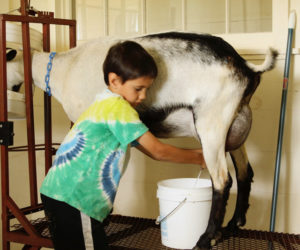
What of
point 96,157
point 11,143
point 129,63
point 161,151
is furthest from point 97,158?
point 11,143

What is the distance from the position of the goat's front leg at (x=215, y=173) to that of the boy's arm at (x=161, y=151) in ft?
0.28

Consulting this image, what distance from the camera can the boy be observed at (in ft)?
4.16

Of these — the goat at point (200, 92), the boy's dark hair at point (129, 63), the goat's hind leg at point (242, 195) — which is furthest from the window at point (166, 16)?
the boy's dark hair at point (129, 63)

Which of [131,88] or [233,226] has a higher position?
[131,88]

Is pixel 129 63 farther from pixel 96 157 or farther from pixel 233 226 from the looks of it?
pixel 233 226

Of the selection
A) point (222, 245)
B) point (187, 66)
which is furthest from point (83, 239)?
point (187, 66)

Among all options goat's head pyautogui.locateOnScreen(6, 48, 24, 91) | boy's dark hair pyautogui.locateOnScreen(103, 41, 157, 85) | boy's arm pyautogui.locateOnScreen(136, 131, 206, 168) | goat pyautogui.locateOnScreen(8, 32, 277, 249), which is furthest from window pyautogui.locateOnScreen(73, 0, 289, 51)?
boy's arm pyautogui.locateOnScreen(136, 131, 206, 168)

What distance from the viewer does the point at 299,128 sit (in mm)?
2080

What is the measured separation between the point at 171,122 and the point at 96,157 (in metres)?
0.45

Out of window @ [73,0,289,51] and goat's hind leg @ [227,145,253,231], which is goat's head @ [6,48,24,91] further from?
goat's hind leg @ [227,145,253,231]

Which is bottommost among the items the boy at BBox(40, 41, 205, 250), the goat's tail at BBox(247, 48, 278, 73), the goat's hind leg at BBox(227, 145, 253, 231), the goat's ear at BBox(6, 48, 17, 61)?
the goat's hind leg at BBox(227, 145, 253, 231)

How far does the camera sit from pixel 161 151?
1340 mm

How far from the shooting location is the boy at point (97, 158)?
127 centimetres

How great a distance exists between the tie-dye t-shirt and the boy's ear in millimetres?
57
